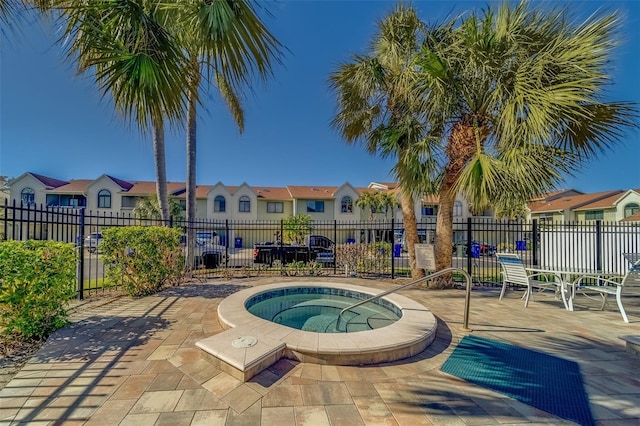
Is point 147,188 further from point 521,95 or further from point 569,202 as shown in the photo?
point 569,202

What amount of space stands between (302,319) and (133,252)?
424 centimetres

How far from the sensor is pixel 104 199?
25844mm

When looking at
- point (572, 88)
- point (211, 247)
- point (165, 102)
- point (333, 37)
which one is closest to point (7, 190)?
point (211, 247)

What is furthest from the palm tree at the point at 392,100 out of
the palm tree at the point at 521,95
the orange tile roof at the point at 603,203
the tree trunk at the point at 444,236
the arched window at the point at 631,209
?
the orange tile roof at the point at 603,203

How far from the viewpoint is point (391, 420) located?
91.0 inches

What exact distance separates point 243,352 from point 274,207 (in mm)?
25951

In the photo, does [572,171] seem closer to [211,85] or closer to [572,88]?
[572,88]

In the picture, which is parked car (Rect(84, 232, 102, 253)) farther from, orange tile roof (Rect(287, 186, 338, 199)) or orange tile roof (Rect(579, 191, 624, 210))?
orange tile roof (Rect(579, 191, 624, 210))

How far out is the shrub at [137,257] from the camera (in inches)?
237

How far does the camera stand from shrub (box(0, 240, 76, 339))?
3467 mm

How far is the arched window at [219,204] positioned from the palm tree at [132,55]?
2519 cm

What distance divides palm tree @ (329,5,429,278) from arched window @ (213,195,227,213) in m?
20.8

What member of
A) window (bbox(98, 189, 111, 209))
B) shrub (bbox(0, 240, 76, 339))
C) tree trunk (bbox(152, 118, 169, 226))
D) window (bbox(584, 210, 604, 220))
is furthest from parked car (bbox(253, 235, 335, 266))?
window (bbox(584, 210, 604, 220))

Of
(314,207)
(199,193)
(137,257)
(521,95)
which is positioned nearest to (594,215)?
(314,207)
